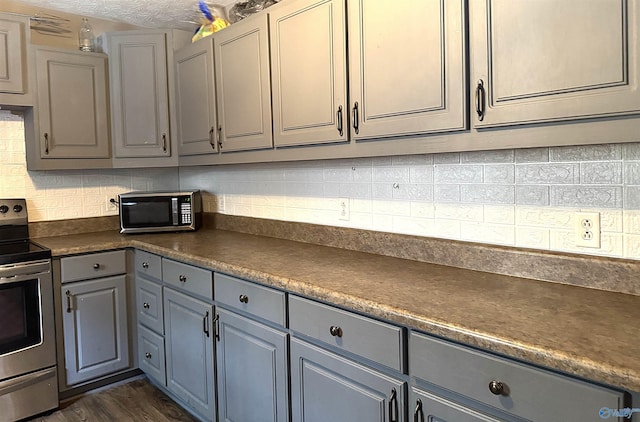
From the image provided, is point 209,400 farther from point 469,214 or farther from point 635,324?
point 635,324

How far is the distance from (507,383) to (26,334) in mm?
2401

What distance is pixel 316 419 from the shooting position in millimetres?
1682

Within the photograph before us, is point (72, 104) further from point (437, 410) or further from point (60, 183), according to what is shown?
point (437, 410)

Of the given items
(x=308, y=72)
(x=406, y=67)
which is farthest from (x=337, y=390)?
(x=308, y=72)

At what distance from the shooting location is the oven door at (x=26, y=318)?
239 cm

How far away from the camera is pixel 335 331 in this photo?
61.4 inches

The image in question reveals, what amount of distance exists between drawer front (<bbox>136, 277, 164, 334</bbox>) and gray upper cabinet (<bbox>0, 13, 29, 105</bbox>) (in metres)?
1.26

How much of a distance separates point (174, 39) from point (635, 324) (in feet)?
9.49

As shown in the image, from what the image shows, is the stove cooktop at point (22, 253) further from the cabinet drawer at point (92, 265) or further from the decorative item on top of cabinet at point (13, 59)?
the decorative item on top of cabinet at point (13, 59)

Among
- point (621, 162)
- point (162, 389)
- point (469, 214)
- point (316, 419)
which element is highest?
point (621, 162)

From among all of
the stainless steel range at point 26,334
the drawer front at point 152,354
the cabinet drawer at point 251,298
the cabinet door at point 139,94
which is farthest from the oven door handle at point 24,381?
the cabinet door at point 139,94

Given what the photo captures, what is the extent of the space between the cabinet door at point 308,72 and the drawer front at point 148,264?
3.14 ft

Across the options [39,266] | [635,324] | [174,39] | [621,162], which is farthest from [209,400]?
[174,39]

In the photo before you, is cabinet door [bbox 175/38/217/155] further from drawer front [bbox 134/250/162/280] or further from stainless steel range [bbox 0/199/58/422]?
stainless steel range [bbox 0/199/58/422]
